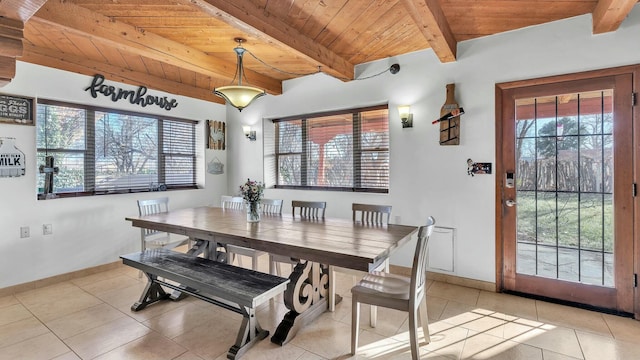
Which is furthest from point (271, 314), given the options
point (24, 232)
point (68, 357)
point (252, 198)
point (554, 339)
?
point (24, 232)

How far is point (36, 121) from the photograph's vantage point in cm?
341

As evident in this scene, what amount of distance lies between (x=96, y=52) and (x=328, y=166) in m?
3.15

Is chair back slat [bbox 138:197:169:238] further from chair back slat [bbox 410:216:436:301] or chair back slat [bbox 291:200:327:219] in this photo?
chair back slat [bbox 410:216:436:301]

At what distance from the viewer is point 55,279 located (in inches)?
138

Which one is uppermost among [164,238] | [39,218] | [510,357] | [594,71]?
[594,71]

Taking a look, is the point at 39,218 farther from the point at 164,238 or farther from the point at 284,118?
the point at 284,118

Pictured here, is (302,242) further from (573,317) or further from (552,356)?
(573,317)

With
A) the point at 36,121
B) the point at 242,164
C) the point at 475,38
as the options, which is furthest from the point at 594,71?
the point at 36,121

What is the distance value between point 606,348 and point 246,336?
2.63 metres

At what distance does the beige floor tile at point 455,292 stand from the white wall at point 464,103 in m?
0.18

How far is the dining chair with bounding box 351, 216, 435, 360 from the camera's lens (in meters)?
1.96

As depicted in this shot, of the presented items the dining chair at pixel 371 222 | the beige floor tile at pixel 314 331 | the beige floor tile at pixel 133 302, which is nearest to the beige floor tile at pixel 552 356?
the beige floor tile at pixel 314 331

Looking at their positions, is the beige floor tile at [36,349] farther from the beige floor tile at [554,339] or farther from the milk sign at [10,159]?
the beige floor tile at [554,339]

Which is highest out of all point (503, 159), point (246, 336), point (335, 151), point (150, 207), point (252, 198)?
point (335, 151)
